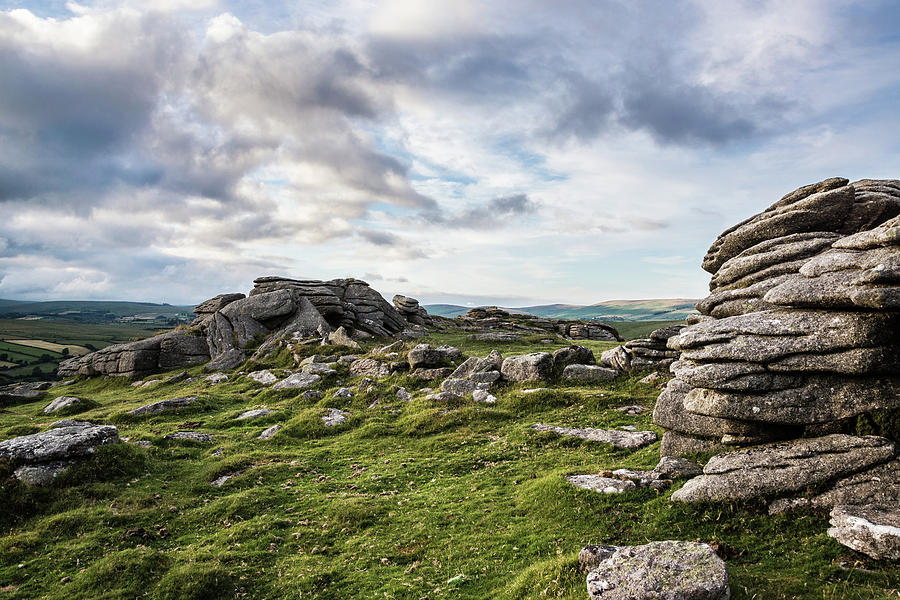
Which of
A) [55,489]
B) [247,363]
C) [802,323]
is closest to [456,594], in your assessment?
[802,323]

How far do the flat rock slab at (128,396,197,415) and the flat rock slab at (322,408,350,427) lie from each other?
47.9ft

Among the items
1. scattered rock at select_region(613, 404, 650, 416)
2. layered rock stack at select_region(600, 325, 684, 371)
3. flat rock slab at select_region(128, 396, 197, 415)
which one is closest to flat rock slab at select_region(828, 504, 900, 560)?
scattered rock at select_region(613, 404, 650, 416)

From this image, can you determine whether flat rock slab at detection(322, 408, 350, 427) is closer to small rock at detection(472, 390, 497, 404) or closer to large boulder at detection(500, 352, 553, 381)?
small rock at detection(472, 390, 497, 404)

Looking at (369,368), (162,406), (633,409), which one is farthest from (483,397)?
(162,406)

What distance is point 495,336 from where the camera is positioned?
72.5 metres

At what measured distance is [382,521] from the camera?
19.2 m

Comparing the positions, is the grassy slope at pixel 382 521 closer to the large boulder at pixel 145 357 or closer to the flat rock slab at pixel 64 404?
the flat rock slab at pixel 64 404

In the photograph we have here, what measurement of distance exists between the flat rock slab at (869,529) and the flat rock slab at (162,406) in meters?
44.6

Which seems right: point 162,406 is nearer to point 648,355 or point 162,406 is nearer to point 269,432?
point 269,432

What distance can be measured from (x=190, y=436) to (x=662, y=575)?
1257 inches

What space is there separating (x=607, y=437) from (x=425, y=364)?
69.1ft

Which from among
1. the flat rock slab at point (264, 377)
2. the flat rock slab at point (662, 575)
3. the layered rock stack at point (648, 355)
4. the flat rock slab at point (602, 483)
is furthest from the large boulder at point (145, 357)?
the flat rock slab at point (662, 575)

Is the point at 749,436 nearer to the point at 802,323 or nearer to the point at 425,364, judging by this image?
the point at 802,323

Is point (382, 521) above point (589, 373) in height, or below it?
below
